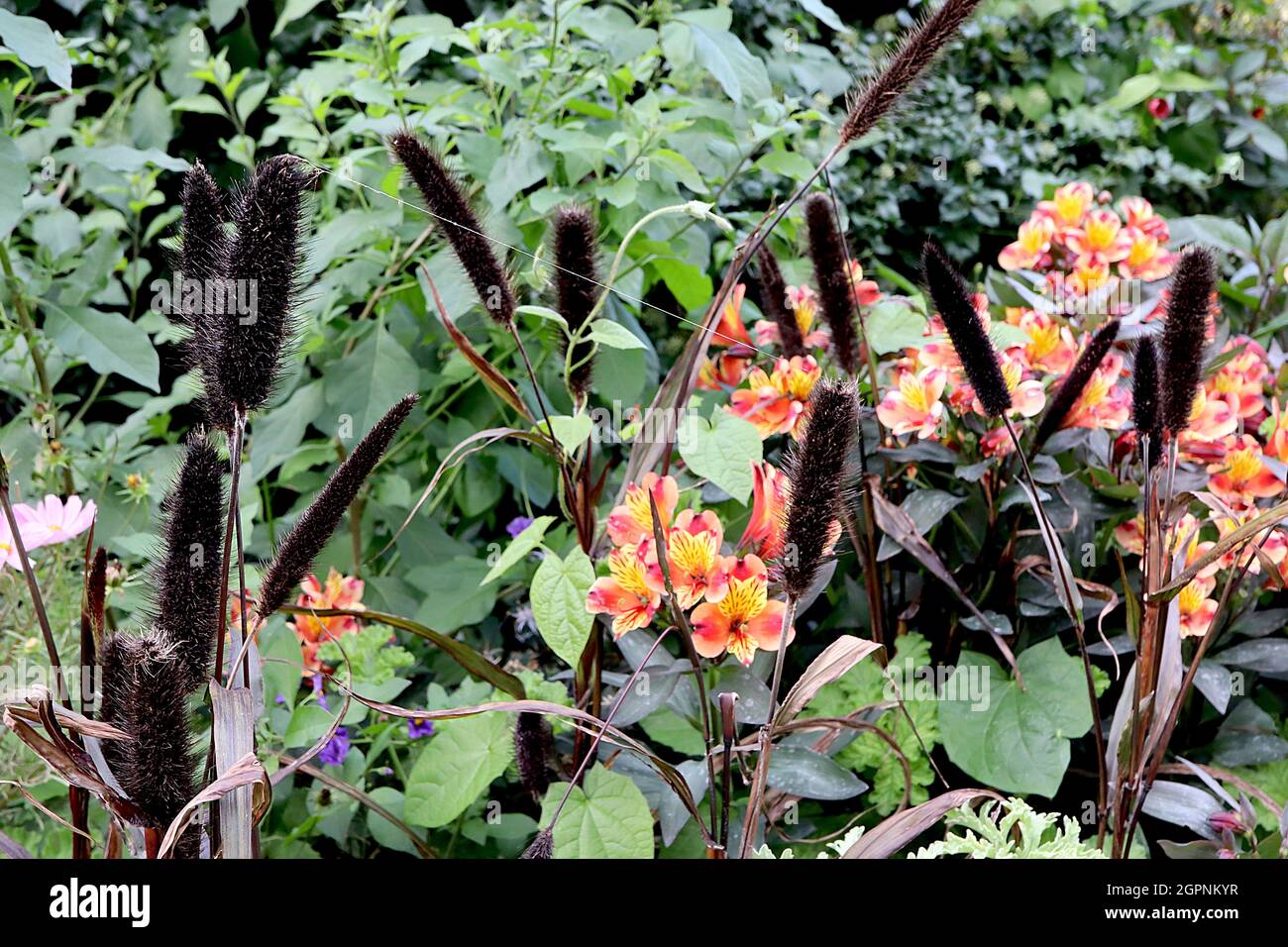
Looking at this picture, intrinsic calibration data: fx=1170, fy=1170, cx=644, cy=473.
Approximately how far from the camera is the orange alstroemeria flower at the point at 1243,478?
1.40 meters

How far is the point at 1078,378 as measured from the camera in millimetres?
1238

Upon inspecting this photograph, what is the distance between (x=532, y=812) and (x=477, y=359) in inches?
25.8

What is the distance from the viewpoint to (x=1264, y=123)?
401cm

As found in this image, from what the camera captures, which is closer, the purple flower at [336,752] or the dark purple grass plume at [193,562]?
the dark purple grass plume at [193,562]

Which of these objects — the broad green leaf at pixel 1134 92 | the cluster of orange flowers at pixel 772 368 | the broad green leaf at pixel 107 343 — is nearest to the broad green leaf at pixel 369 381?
the broad green leaf at pixel 107 343

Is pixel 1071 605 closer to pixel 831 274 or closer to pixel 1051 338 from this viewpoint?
pixel 831 274

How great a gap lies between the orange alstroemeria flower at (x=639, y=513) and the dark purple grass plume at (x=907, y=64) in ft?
1.22

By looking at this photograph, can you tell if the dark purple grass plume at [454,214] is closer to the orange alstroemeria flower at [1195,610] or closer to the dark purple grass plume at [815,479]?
→ the dark purple grass plume at [815,479]

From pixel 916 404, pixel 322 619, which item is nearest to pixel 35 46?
pixel 322 619

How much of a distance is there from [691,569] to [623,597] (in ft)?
0.28

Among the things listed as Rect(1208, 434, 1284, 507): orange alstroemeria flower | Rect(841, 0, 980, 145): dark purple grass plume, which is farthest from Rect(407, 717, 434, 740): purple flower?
Rect(1208, 434, 1284, 507): orange alstroemeria flower

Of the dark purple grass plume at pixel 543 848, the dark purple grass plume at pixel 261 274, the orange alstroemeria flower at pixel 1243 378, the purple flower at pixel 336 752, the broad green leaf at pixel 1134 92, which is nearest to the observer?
the dark purple grass plume at pixel 261 274

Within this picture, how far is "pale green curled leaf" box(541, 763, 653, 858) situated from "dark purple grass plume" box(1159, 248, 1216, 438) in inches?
23.0

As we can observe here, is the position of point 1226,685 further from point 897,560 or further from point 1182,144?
point 1182,144
